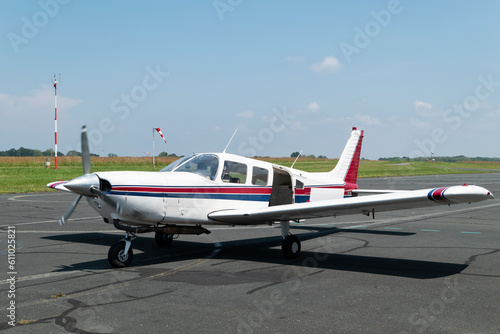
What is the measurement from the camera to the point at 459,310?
6.07 m

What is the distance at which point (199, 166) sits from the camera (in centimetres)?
995

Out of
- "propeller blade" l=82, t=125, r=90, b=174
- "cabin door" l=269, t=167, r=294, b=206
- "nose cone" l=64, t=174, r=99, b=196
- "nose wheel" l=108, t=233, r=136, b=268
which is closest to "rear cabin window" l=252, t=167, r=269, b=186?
"cabin door" l=269, t=167, r=294, b=206

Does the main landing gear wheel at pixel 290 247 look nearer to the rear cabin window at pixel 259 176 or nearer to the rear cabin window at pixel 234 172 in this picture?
the rear cabin window at pixel 259 176

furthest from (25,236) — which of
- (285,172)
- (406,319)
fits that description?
(406,319)

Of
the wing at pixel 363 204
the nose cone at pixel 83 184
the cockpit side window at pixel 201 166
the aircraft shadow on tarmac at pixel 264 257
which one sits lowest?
the aircraft shadow on tarmac at pixel 264 257

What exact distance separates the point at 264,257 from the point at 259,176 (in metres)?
1.88

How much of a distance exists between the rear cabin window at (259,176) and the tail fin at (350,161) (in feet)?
11.0

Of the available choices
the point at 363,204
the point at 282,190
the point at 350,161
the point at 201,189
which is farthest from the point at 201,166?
the point at 350,161

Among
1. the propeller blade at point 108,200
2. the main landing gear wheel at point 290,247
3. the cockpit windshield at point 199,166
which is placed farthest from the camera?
the cockpit windshield at point 199,166

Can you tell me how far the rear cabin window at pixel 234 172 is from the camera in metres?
10.1

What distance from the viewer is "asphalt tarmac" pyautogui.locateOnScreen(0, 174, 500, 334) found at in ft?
18.3

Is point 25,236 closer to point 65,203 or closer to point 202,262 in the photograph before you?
point 202,262

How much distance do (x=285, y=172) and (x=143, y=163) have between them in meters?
54.9

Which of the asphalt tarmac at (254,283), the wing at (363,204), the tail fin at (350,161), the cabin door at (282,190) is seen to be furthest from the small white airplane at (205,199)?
the tail fin at (350,161)
